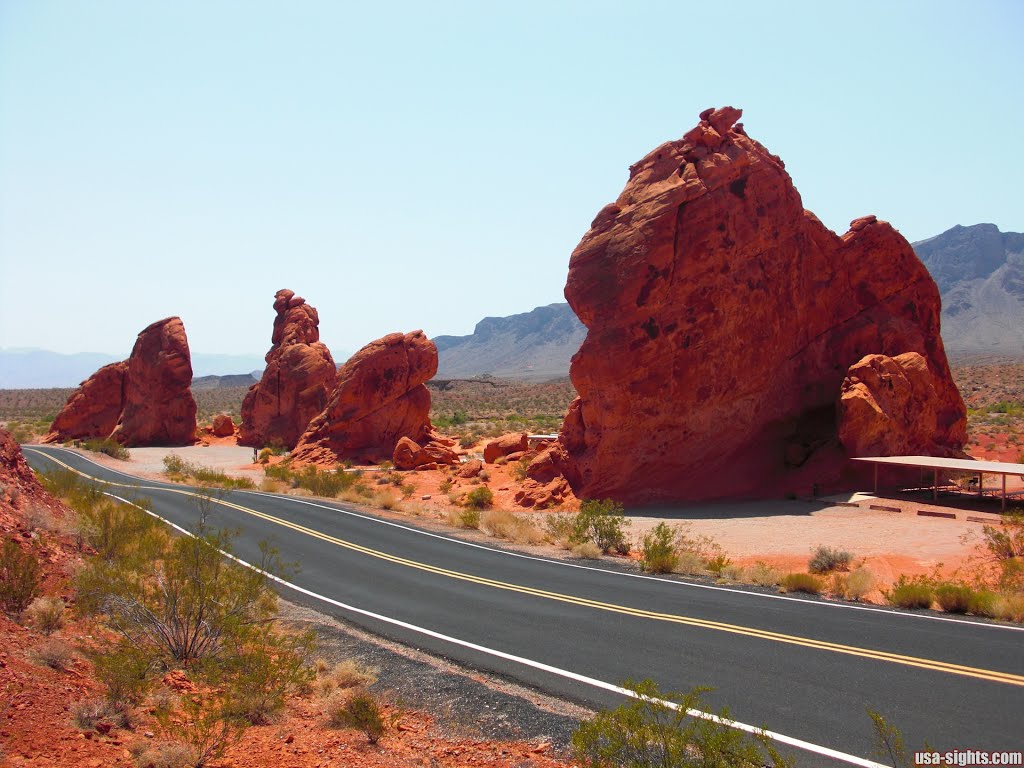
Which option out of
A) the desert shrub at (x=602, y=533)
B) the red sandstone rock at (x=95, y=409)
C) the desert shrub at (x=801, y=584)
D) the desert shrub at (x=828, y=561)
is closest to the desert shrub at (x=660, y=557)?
the desert shrub at (x=602, y=533)

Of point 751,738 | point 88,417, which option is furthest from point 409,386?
point 751,738

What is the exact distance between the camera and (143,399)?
4397 centimetres

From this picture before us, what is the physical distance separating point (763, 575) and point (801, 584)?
3.15ft

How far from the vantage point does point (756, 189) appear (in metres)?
21.3

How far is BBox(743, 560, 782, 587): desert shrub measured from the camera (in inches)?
455

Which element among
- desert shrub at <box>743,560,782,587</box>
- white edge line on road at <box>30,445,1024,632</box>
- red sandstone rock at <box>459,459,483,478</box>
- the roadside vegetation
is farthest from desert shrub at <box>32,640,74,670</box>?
red sandstone rock at <box>459,459,483,478</box>

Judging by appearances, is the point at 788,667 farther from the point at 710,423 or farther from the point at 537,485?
the point at 537,485

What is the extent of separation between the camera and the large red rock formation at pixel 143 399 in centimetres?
4362

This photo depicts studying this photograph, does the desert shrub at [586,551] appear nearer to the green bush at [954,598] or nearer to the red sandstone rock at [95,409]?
the green bush at [954,598]

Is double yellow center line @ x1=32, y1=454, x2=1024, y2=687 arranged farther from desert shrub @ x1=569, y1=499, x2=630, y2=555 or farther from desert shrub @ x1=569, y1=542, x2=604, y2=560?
desert shrub @ x1=569, y1=499, x2=630, y2=555

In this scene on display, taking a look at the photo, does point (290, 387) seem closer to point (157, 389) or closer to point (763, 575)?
point (157, 389)

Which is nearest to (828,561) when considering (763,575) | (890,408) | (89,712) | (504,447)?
(763,575)

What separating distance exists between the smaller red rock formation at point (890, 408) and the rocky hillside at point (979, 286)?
102699 mm

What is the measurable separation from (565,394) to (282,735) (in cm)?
7955
